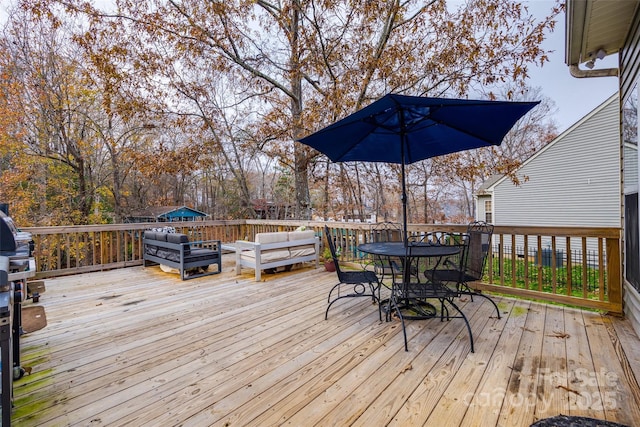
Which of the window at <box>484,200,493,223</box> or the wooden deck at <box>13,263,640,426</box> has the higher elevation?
the window at <box>484,200,493,223</box>

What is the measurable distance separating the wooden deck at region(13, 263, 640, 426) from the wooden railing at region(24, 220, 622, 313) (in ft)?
1.05

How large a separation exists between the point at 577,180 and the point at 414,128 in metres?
10.6

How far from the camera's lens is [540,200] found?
11.3m

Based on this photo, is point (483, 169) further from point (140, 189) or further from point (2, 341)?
point (140, 189)

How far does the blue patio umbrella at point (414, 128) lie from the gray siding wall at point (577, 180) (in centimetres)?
882

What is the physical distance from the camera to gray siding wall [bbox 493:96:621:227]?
950cm

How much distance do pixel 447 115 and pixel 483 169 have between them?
455cm

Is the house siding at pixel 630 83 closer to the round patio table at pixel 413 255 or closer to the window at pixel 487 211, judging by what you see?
the round patio table at pixel 413 255

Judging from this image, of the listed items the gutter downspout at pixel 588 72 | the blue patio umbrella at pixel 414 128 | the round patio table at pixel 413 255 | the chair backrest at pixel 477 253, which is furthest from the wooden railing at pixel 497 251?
the gutter downspout at pixel 588 72

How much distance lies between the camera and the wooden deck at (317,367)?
167 cm

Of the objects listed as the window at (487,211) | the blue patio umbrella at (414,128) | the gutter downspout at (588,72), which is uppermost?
the gutter downspout at (588,72)

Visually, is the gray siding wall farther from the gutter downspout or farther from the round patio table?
the round patio table

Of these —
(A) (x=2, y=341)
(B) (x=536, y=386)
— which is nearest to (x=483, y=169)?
(B) (x=536, y=386)

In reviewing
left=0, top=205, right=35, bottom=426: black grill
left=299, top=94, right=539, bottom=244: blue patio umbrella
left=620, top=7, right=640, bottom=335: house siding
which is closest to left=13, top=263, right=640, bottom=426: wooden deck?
left=620, top=7, right=640, bottom=335: house siding
